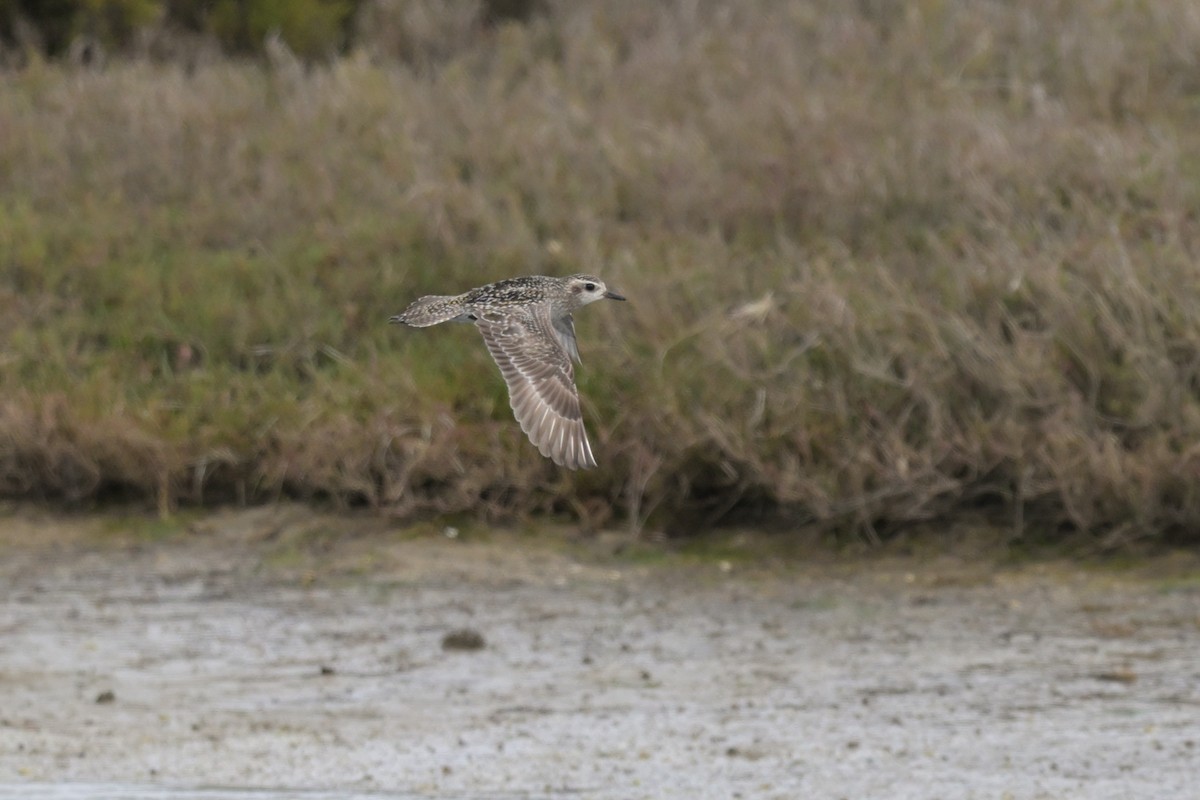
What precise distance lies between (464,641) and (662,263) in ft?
9.97

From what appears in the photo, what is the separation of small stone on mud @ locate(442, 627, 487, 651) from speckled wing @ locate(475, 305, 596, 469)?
1940 millimetres

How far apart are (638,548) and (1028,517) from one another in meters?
1.74

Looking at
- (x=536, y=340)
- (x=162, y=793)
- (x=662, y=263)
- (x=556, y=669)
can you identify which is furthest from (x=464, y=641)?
(x=662, y=263)

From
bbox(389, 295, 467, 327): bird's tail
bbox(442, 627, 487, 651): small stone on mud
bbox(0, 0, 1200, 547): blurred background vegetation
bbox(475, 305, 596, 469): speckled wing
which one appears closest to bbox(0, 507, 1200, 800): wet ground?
bbox(442, 627, 487, 651): small stone on mud

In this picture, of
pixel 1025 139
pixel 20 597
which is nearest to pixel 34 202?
pixel 20 597

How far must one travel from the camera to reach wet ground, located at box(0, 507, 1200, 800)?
7.09m

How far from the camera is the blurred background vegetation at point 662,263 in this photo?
9.30 metres

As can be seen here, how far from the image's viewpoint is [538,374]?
6.71 metres

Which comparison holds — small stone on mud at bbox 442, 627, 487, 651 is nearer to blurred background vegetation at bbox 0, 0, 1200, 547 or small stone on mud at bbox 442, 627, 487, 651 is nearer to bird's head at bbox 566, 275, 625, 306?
blurred background vegetation at bbox 0, 0, 1200, 547

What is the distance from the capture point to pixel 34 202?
12.5m

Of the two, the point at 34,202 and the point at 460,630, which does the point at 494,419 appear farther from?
A: the point at 34,202

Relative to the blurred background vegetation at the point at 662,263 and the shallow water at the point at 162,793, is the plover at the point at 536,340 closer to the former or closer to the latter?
the shallow water at the point at 162,793

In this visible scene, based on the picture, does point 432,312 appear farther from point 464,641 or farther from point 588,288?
point 464,641

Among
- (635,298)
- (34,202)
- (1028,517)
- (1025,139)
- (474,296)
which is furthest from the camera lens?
(34,202)
